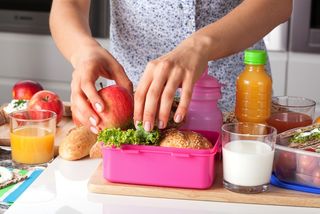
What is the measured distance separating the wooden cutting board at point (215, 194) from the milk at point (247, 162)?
0.08ft

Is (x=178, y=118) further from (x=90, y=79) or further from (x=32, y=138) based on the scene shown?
(x=32, y=138)

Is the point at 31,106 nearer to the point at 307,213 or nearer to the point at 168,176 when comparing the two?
the point at 168,176

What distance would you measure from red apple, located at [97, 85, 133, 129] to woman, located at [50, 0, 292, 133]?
15 mm

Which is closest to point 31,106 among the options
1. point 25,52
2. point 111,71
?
point 111,71

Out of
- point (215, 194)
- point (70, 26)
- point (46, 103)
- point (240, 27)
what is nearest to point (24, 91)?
point (46, 103)

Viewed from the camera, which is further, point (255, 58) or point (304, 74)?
point (304, 74)

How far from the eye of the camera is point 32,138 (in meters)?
1.31

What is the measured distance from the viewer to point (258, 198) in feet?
3.62

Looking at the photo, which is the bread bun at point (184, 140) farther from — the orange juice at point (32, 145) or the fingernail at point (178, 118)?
the orange juice at point (32, 145)

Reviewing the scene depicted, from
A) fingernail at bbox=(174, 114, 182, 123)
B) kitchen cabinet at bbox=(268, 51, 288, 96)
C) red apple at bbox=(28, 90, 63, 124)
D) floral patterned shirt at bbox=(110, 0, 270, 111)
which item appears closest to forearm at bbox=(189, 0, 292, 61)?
fingernail at bbox=(174, 114, 182, 123)

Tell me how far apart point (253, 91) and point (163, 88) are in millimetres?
235

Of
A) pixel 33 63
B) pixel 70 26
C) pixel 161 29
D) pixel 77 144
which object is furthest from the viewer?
pixel 33 63

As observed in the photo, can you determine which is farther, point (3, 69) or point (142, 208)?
point (3, 69)

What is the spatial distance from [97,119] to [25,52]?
1364mm
